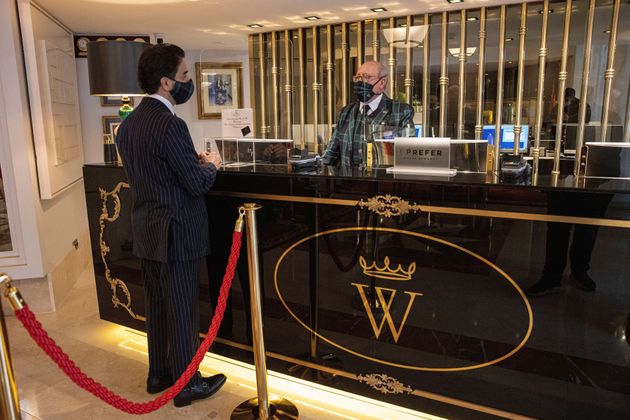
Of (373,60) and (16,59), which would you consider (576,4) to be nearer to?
(373,60)

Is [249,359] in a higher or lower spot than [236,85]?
lower

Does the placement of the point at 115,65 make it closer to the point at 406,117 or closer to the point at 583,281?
the point at 406,117

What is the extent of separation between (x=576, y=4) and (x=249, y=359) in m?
4.12

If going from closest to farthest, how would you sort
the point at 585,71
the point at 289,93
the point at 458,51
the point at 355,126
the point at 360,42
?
1. the point at 355,126
2. the point at 289,93
3. the point at 585,71
4. the point at 458,51
5. the point at 360,42

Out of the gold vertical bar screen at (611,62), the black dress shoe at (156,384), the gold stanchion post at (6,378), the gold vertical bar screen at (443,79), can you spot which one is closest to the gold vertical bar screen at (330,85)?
the gold vertical bar screen at (443,79)

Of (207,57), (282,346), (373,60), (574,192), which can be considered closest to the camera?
(574,192)

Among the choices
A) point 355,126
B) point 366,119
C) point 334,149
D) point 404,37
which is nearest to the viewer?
point 366,119

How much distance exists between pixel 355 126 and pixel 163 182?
143 centimetres

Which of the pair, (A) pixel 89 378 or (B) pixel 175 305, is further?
(B) pixel 175 305

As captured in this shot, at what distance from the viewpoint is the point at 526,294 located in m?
1.97

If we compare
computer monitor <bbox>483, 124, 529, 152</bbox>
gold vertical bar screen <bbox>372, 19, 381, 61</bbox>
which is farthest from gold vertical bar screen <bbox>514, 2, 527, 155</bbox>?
Answer: gold vertical bar screen <bbox>372, 19, 381, 61</bbox>

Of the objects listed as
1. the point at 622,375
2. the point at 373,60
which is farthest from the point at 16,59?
the point at 622,375

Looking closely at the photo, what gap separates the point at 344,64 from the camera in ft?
13.4

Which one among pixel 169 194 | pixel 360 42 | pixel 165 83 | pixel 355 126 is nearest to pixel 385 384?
pixel 169 194
